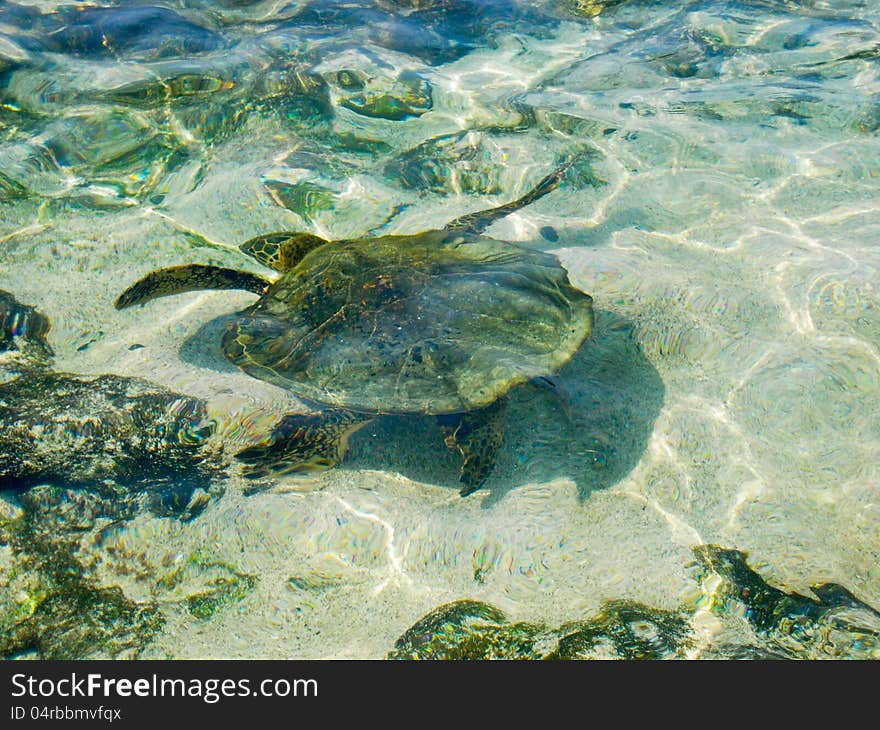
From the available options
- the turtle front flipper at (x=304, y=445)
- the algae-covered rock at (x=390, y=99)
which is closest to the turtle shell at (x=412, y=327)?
the turtle front flipper at (x=304, y=445)

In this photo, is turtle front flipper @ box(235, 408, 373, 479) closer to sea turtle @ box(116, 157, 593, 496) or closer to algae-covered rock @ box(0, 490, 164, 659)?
sea turtle @ box(116, 157, 593, 496)

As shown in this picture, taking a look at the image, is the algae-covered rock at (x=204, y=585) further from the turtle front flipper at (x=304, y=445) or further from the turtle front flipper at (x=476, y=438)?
the turtle front flipper at (x=476, y=438)

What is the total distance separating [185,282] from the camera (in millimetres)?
3791

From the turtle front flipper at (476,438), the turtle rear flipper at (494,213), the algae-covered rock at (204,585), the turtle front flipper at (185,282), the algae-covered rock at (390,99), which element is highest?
the algae-covered rock at (390,99)

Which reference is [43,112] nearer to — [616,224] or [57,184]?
[57,184]

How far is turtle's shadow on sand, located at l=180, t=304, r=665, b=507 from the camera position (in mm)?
3244

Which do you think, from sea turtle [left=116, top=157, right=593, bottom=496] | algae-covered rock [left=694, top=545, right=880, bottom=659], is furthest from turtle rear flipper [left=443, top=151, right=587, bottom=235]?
algae-covered rock [left=694, top=545, right=880, bottom=659]

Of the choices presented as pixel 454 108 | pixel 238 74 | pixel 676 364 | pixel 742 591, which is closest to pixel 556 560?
pixel 742 591

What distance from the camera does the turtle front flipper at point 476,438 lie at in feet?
10.0

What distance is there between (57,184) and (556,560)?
4523 mm

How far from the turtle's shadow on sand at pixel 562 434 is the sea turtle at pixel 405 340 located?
17 centimetres

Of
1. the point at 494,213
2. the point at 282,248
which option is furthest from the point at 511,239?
the point at 282,248

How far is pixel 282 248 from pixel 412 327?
4.16ft

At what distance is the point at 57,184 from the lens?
492 centimetres
